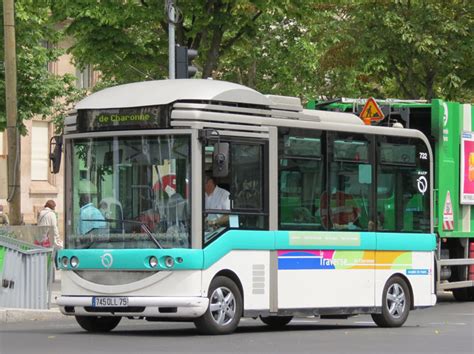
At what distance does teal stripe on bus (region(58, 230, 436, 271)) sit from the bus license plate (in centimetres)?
34

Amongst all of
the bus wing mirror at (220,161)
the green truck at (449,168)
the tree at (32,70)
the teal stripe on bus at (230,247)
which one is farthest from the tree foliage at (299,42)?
the bus wing mirror at (220,161)

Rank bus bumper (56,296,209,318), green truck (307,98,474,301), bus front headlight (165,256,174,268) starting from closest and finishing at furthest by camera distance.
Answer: bus bumper (56,296,209,318) → bus front headlight (165,256,174,268) → green truck (307,98,474,301)

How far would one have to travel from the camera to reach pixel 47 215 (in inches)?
1262

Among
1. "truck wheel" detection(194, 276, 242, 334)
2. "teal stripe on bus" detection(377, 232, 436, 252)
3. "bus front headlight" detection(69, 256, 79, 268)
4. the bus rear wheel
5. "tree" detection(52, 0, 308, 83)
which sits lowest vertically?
the bus rear wheel

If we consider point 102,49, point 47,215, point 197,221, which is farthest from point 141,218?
point 47,215

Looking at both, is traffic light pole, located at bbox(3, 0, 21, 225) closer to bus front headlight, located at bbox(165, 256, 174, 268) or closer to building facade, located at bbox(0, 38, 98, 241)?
bus front headlight, located at bbox(165, 256, 174, 268)

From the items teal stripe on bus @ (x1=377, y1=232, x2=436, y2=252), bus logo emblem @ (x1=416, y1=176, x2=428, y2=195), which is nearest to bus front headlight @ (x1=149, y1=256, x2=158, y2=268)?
teal stripe on bus @ (x1=377, y1=232, x2=436, y2=252)

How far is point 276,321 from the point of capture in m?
19.7

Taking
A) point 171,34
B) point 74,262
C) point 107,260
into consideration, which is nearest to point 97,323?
point 74,262

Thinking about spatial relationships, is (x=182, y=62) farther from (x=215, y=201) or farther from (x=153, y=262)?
(x=153, y=262)

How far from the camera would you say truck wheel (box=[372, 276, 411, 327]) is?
1955cm

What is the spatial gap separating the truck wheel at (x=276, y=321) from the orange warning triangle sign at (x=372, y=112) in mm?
5016

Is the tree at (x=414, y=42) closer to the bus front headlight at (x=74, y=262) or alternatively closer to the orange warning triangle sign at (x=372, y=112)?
the orange warning triangle sign at (x=372, y=112)

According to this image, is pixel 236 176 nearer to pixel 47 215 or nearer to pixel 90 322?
pixel 90 322
